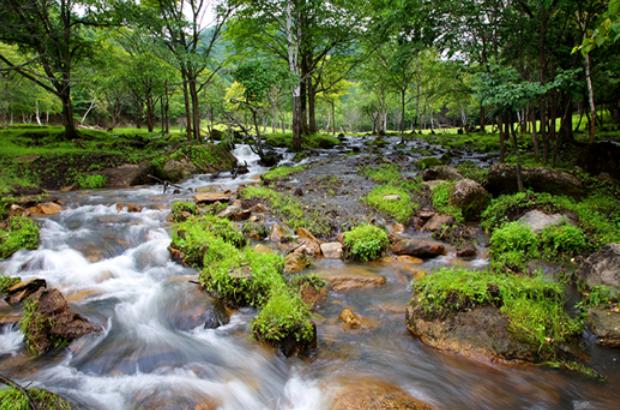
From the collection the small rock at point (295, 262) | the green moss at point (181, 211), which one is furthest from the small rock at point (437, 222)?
the green moss at point (181, 211)

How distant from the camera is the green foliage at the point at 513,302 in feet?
13.6

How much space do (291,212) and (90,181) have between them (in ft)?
29.5

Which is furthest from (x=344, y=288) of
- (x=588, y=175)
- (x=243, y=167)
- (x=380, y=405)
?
(x=243, y=167)

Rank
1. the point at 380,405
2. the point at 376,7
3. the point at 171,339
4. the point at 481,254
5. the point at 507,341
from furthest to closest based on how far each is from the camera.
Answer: the point at 376,7 < the point at 481,254 < the point at 171,339 < the point at 507,341 < the point at 380,405

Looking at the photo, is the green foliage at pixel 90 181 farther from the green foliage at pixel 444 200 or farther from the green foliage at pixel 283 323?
the green foliage at pixel 444 200

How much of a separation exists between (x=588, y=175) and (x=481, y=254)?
19.0ft

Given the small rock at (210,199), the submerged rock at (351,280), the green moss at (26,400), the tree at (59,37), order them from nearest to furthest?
the green moss at (26,400) < the submerged rock at (351,280) < the small rock at (210,199) < the tree at (59,37)

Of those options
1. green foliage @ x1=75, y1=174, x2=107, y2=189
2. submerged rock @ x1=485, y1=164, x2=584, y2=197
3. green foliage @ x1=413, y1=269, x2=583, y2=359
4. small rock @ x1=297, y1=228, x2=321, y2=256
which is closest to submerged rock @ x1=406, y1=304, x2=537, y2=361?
green foliage @ x1=413, y1=269, x2=583, y2=359

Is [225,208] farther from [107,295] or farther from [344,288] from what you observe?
[344,288]

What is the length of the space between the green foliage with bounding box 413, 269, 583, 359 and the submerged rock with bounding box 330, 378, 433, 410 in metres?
1.24

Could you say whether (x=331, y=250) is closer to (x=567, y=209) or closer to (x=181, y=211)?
(x=181, y=211)

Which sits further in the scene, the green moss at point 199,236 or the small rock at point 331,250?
the small rock at point 331,250

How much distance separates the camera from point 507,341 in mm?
4133

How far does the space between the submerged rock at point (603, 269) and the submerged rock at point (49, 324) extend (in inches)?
280
